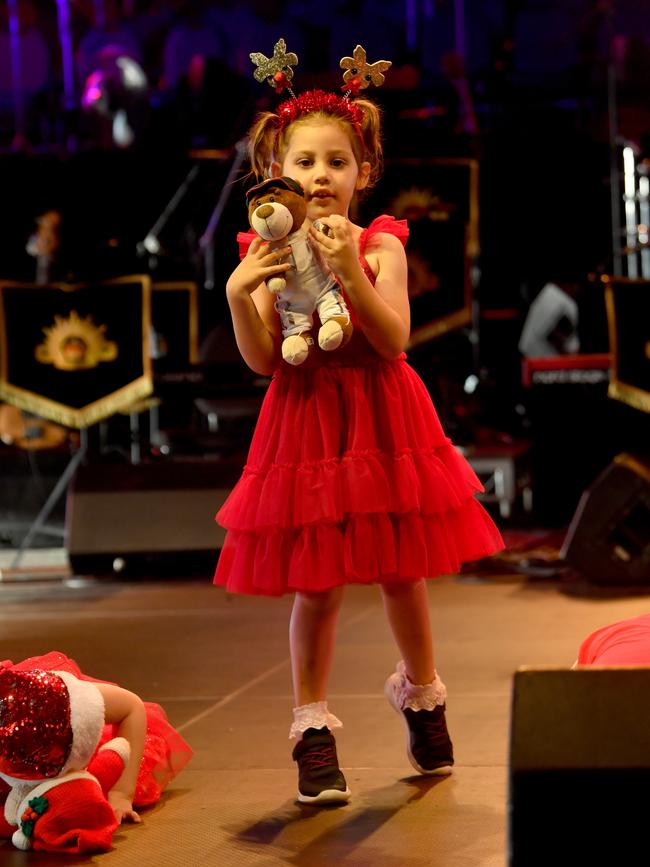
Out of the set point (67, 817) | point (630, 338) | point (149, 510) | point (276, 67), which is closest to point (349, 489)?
point (67, 817)

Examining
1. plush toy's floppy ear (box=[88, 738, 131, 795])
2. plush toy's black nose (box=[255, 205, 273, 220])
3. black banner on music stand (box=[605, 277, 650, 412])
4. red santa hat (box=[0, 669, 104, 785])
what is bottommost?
plush toy's floppy ear (box=[88, 738, 131, 795])

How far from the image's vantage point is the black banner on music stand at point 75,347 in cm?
699

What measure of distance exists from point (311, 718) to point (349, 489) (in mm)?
448

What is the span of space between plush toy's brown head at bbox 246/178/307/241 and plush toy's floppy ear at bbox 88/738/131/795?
959 mm

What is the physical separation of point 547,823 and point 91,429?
694 centimetres

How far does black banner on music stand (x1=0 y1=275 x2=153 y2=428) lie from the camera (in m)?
6.99

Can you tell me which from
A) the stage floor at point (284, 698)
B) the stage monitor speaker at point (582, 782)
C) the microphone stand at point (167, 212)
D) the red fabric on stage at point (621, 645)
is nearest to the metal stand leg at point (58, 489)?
the stage floor at point (284, 698)

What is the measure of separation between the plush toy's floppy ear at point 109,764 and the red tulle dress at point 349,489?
0.36 m

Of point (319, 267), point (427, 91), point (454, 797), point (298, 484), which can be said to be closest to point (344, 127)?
point (319, 267)

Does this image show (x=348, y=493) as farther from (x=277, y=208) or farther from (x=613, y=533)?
(x=613, y=533)

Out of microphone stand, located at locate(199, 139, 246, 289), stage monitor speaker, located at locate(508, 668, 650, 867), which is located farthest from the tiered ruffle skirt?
microphone stand, located at locate(199, 139, 246, 289)

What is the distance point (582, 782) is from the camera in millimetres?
1298

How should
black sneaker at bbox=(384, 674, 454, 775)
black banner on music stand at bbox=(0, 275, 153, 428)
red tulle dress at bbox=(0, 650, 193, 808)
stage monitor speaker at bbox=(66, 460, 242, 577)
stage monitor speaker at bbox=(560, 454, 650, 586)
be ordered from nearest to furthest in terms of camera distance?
red tulle dress at bbox=(0, 650, 193, 808), black sneaker at bbox=(384, 674, 454, 775), stage monitor speaker at bbox=(560, 454, 650, 586), stage monitor speaker at bbox=(66, 460, 242, 577), black banner on music stand at bbox=(0, 275, 153, 428)

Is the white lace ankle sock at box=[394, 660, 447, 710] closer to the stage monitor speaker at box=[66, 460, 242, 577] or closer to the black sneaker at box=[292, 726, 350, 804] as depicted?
the black sneaker at box=[292, 726, 350, 804]
